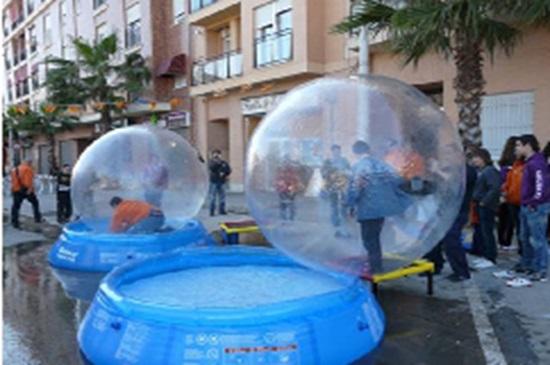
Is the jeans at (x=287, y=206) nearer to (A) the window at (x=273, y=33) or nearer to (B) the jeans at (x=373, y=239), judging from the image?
(B) the jeans at (x=373, y=239)

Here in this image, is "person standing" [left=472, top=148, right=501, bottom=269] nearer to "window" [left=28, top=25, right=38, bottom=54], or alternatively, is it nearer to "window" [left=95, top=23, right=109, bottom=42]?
"window" [left=95, top=23, right=109, bottom=42]

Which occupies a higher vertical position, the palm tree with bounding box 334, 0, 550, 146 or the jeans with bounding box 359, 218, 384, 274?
the palm tree with bounding box 334, 0, 550, 146

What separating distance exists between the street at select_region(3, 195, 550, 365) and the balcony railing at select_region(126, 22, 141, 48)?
65.5 feet

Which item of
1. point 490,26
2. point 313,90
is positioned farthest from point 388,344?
point 490,26

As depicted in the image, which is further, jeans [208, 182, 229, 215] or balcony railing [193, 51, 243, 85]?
balcony railing [193, 51, 243, 85]

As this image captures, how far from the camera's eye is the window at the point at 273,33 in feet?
57.4

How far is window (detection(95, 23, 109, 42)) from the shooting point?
29.1m

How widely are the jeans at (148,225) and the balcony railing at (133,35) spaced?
18904 mm

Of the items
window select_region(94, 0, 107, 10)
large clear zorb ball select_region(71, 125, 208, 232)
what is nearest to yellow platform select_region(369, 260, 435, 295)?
large clear zorb ball select_region(71, 125, 208, 232)

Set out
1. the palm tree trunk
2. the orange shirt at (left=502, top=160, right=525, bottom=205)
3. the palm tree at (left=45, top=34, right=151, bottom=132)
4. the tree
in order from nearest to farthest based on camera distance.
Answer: the orange shirt at (left=502, top=160, right=525, bottom=205) → the palm tree trunk → the palm tree at (left=45, top=34, right=151, bottom=132) → the tree

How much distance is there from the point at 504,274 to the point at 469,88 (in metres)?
4.70

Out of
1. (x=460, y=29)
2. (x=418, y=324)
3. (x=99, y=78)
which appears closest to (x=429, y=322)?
(x=418, y=324)

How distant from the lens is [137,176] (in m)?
9.16

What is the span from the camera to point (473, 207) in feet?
26.0
